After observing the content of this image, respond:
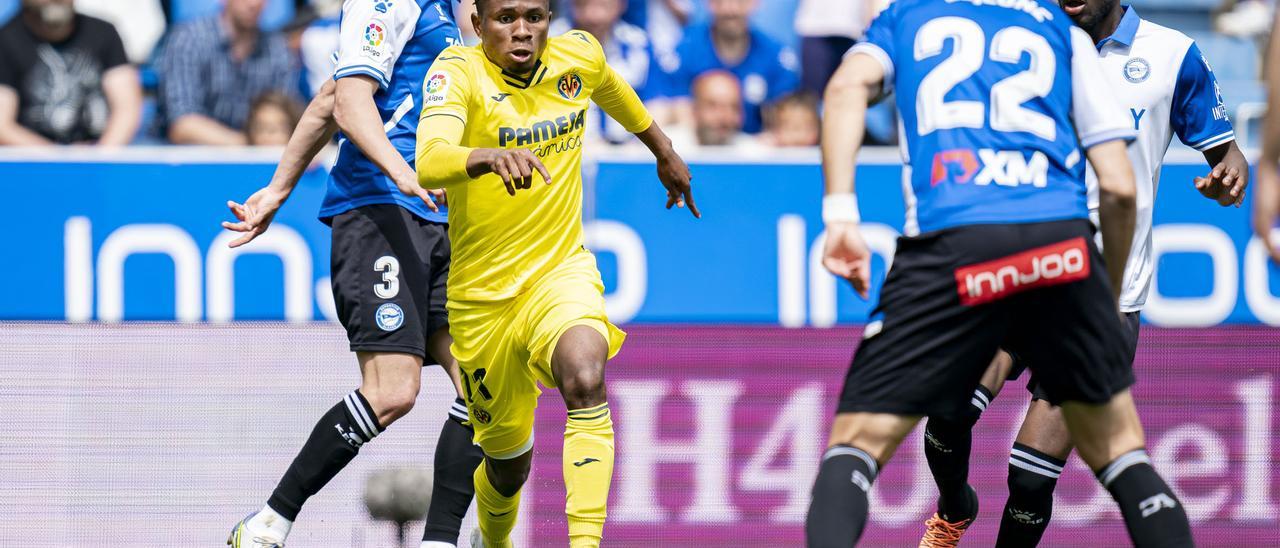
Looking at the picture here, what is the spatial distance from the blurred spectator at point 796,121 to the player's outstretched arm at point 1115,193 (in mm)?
6633

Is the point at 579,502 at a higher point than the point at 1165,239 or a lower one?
lower

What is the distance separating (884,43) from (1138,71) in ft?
5.34

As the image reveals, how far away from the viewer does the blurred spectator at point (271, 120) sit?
10.4 meters

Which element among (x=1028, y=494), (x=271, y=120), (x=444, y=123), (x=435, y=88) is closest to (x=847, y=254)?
(x=444, y=123)

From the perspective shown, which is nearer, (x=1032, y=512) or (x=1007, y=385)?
(x=1032, y=512)

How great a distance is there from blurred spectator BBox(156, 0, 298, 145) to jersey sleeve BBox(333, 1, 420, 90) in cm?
507

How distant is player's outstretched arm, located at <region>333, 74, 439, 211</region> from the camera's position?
5.52 meters

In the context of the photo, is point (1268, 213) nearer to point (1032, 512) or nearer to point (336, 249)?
point (1032, 512)

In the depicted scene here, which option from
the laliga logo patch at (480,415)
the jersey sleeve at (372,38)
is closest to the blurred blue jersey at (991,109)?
the laliga logo patch at (480,415)

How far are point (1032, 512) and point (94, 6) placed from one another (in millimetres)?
8108

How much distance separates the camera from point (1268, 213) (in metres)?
5.28

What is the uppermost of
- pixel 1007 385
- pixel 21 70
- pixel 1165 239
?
pixel 21 70

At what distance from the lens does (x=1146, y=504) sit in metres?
4.48

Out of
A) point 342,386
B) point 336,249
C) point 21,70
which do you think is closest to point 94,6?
point 21,70
